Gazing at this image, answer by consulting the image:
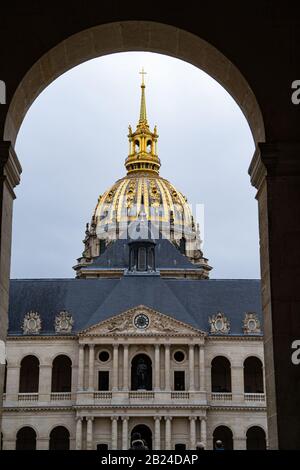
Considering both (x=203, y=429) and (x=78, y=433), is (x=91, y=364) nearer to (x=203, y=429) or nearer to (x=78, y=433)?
(x=78, y=433)

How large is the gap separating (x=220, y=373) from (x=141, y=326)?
732 cm

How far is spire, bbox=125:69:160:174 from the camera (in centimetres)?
10556

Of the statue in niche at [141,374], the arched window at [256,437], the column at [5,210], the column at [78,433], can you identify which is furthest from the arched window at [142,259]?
the column at [5,210]

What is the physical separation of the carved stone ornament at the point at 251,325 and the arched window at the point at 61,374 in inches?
524

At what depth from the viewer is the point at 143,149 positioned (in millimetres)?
107125

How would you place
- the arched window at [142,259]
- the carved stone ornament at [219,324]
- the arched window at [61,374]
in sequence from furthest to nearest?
the arched window at [142,259]
the arched window at [61,374]
the carved stone ornament at [219,324]

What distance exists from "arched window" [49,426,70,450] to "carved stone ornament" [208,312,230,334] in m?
12.9

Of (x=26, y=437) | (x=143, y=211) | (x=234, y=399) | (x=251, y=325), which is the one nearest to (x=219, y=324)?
(x=251, y=325)

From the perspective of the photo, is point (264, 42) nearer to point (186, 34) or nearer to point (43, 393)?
point (186, 34)

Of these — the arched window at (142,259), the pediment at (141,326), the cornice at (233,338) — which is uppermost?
the arched window at (142,259)

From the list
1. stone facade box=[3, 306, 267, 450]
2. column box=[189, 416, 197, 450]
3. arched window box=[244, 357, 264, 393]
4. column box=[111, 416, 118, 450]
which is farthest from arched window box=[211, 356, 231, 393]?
column box=[111, 416, 118, 450]

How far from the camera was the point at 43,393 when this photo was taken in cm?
5312

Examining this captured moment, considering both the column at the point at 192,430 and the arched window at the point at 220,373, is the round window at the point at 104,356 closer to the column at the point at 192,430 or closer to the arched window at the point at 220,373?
the column at the point at 192,430

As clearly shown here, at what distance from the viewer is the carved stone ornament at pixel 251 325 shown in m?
54.7
